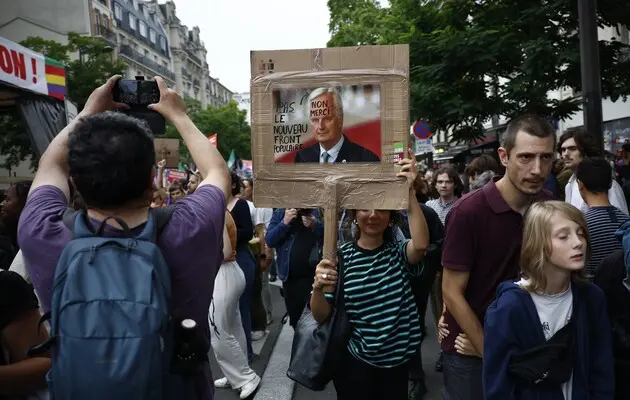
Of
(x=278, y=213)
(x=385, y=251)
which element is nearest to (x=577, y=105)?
(x=278, y=213)

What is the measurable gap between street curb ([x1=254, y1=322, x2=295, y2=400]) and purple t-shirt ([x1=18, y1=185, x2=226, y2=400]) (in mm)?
3723

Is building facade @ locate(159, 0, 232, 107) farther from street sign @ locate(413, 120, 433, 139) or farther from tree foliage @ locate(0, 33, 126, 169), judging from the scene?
street sign @ locate(413, 120, 433, 139)

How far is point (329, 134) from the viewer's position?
2885 millimetres

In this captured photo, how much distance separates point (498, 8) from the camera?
10227 millimetres

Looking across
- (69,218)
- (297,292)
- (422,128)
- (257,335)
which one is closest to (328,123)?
(69,218)

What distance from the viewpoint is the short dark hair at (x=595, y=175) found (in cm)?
409

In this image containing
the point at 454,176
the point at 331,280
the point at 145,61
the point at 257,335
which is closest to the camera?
the point at 331,280

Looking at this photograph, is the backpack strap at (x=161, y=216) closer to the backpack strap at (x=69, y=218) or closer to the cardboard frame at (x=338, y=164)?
the backpack strap at (x=69, y=218)

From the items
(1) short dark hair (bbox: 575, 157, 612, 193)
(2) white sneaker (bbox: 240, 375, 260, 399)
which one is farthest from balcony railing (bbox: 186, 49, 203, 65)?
(1) short dark hair (bbox: 575, 157, 612, 193)

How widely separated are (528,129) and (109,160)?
6.46ft

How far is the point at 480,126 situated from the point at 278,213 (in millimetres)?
7284

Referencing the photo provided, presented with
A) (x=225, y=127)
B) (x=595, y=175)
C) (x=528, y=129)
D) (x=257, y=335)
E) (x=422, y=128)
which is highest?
(x=225, y=127)

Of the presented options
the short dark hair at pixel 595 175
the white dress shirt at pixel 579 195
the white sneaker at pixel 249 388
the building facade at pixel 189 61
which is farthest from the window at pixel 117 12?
the short dark hair at pixel 595 175

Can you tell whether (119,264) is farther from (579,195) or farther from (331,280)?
(579,195)
